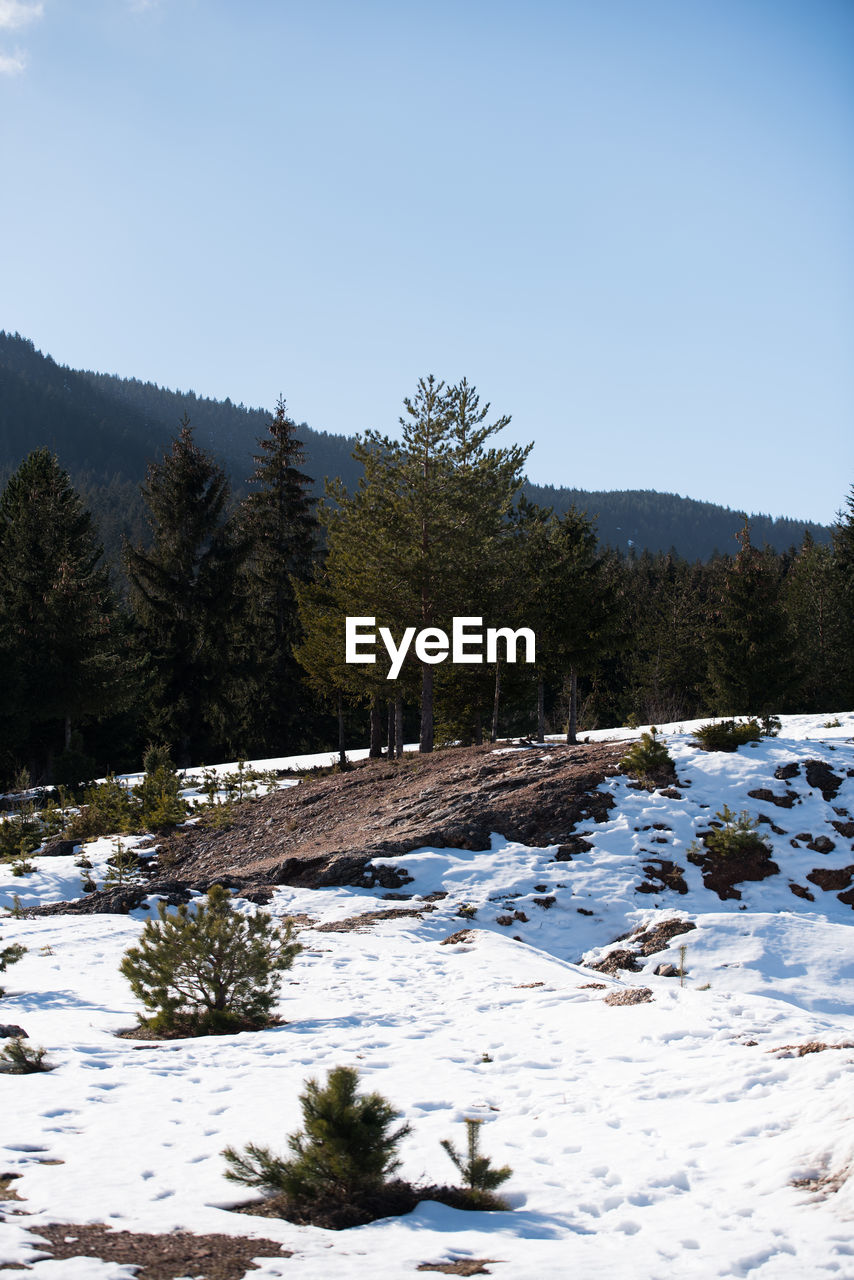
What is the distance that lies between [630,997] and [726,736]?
321 inches

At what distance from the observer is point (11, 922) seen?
10.5 metres

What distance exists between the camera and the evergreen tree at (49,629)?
29031 millimetres

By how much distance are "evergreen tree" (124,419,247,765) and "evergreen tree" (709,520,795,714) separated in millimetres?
19642

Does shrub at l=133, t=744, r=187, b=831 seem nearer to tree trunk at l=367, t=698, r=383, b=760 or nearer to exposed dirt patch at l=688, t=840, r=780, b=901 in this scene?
tree trunk at l=367, t=698, r=383, b=760

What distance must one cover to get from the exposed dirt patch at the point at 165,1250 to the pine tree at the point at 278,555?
31.8m

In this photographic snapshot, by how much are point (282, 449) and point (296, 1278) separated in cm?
3413

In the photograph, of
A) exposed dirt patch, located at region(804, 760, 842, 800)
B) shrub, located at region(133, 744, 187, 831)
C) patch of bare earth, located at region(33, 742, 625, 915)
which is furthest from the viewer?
shrub, located at region(133, 744, 187, 831)

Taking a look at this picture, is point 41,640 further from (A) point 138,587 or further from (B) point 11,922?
(B) point 11,922

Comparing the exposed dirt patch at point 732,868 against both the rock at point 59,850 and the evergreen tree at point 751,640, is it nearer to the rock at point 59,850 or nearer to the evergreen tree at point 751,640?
the rock at point 59,850

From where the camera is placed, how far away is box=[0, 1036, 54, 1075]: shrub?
5.20 m

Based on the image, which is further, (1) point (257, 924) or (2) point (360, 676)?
(2) point (360, 676)

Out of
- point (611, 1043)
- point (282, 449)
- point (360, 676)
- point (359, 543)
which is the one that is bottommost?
point (611, 1043)

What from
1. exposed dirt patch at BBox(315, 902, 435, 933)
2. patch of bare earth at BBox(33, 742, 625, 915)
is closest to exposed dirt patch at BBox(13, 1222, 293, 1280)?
exposed dirt patch at BBox(315, 902, 435, 933)

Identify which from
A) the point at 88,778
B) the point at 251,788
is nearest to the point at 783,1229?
the point at 251,788
